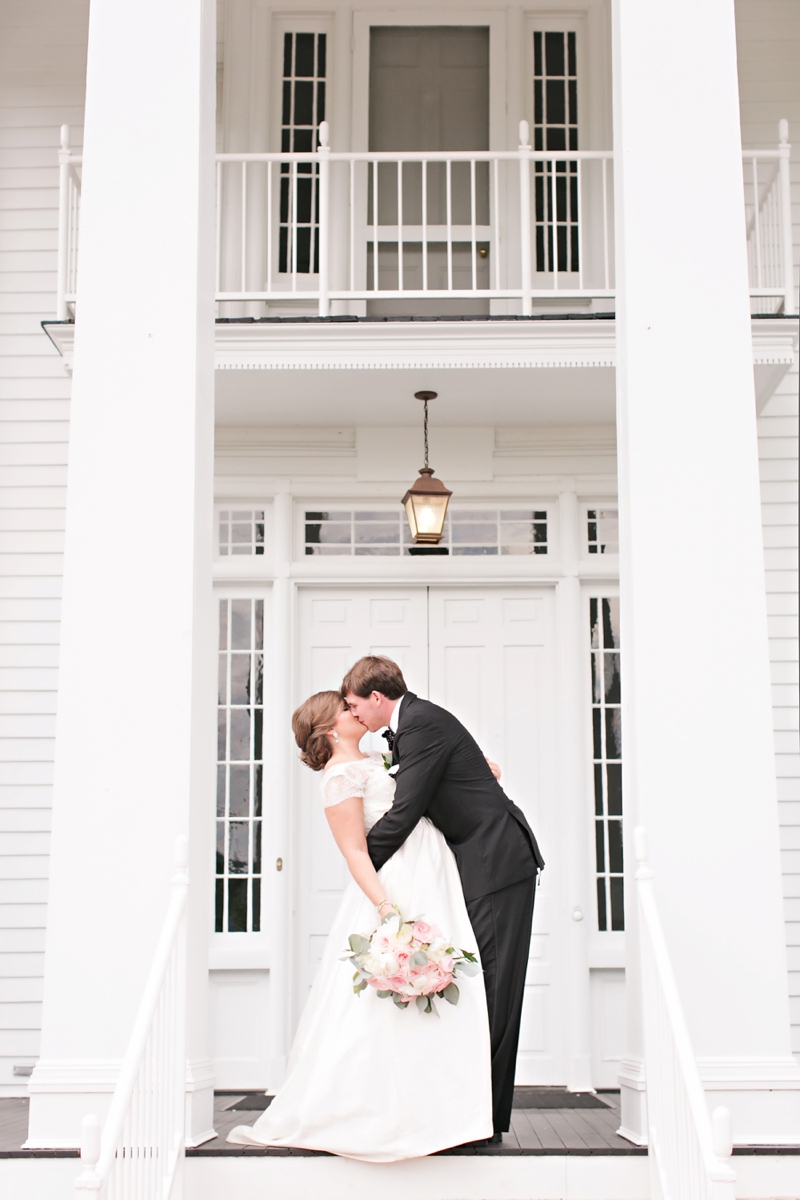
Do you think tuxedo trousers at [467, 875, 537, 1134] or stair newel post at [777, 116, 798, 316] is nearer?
tuxedo trousers at [467, 875, 537, 1134]

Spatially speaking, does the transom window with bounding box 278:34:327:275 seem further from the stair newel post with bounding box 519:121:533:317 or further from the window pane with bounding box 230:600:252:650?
the window pane with bounding box 230:600:252:650

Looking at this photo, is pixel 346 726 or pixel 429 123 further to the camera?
pixel 429 123

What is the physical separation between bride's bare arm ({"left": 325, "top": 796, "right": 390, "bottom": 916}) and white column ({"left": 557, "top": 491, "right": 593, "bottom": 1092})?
8.77ft

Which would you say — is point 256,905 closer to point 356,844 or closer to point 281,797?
point 281,797

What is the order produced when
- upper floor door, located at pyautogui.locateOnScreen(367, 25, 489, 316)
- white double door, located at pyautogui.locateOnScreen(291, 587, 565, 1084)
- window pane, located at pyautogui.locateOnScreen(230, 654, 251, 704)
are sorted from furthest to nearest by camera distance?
upper floor door, located at pyautogui.locateOnScreen(367, 25, 489, 316)
window pane, located at pyautogui.locateOnScreen(230, 654, 251, 704)
white double door, located at pyautogui.locateOnScreen(291, 587, 565, 1084)

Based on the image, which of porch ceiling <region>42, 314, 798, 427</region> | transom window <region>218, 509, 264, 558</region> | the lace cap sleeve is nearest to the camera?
the lace cap sleeve

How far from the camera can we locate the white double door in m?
6.68

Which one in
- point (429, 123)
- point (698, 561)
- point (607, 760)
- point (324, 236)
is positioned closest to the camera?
point (698, 561)

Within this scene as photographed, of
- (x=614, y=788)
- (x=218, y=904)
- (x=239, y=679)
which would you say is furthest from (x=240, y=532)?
(x=614, y=788)

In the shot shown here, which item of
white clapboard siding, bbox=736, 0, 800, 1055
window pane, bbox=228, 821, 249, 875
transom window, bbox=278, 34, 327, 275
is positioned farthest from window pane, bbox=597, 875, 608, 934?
transom window, bbox=278, 34, 327, 275

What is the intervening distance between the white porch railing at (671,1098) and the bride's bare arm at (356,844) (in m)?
0.93

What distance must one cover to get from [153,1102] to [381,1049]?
84 centimetres

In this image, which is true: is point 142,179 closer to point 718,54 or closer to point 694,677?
Result: point 718,54

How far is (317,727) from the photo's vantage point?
441 cm
